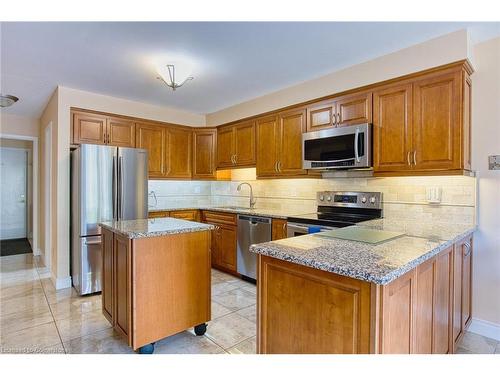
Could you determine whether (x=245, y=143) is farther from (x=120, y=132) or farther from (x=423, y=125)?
(x=423, y=125)

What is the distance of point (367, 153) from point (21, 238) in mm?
7522

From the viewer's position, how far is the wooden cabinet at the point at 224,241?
3826 mm

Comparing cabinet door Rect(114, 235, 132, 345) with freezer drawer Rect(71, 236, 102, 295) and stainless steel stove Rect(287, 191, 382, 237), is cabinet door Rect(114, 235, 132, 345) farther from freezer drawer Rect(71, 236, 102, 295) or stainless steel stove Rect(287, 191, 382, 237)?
stainless steel stove Rect(287, 191, 382, 237)

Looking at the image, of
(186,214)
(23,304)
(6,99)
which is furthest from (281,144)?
(6,99)

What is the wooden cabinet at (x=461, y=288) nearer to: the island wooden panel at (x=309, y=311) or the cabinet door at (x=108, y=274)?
the island wooden panel at (x=309, y=311)

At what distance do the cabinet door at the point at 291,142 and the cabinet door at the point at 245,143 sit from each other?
0.52 m

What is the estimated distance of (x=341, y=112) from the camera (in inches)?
117

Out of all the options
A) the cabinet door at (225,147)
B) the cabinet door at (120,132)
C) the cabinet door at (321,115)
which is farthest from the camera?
the cabinet door at (225,147)

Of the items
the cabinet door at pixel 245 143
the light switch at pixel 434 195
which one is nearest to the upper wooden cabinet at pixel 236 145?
the cabinet door at pixel 245 143

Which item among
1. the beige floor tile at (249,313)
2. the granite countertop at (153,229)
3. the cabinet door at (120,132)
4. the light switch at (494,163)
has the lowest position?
the beige floor tile at (249,313)

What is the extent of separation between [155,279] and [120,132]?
2.54 metres

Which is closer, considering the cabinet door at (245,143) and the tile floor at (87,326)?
the tile floor at (87,326)

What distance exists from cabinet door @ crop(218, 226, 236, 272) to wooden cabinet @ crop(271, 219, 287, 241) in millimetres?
673
